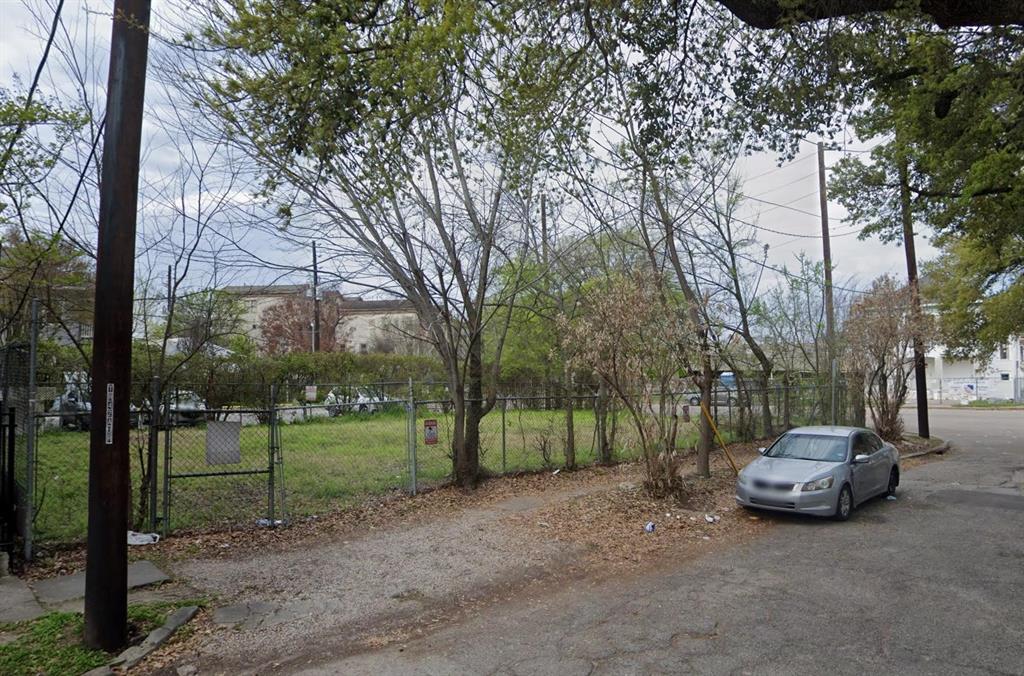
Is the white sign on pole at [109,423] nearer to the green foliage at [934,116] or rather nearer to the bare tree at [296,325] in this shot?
the green foliage at [934,116]

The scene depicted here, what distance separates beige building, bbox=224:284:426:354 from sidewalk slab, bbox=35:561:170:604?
4.41m

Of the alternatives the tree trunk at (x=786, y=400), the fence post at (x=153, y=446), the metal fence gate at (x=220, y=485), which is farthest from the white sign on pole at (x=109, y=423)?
the tree trunk at (x=786, y=400)

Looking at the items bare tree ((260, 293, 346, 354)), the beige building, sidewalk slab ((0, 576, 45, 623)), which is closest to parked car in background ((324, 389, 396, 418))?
the beige building

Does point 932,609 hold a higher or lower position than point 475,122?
lower

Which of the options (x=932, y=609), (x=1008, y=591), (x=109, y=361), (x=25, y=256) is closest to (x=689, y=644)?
(x=932, y=609)

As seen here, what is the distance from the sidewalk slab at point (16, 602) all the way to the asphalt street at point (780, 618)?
9.26 ft

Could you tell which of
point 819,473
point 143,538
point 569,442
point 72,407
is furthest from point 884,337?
point 72,407

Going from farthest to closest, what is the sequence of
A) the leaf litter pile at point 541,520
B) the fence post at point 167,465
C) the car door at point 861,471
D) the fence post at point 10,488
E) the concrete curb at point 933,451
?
the concrete curb at point 933,451
the car door at point 861,471
the fence post at point 167,465
the leaf litter pile at point 541,520
the fence post at point 10,488

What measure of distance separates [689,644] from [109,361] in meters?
5.19

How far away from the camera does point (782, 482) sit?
10352 millimetres

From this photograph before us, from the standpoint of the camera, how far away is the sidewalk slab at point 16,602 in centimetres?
600

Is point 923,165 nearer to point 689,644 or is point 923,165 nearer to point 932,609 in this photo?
point 932,609

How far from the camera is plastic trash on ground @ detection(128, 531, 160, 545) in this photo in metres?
8.52

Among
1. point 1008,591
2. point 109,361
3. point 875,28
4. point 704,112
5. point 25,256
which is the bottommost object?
point 1008,591
